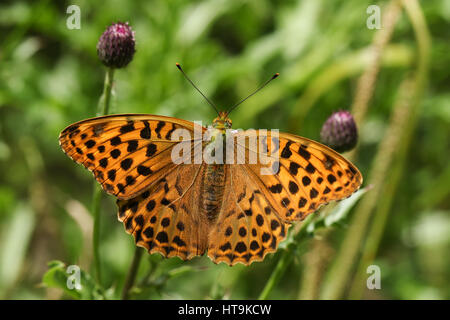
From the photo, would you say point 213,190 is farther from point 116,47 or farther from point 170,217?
point 116,47

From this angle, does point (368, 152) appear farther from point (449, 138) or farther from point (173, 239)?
point (173, 239)

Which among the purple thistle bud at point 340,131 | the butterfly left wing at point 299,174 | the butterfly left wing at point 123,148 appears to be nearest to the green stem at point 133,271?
the butterfly left wing at point 123,148

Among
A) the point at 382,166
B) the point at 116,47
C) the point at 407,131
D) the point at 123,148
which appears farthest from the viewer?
the point at 407,131

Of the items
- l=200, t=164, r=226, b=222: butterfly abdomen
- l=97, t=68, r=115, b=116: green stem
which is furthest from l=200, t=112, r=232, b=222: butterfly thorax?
l=97, t=68, r=115, b=116: green stem

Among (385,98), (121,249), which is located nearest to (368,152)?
(385,98)

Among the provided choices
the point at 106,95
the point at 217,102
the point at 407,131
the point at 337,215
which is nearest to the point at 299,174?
the point at 337,215
